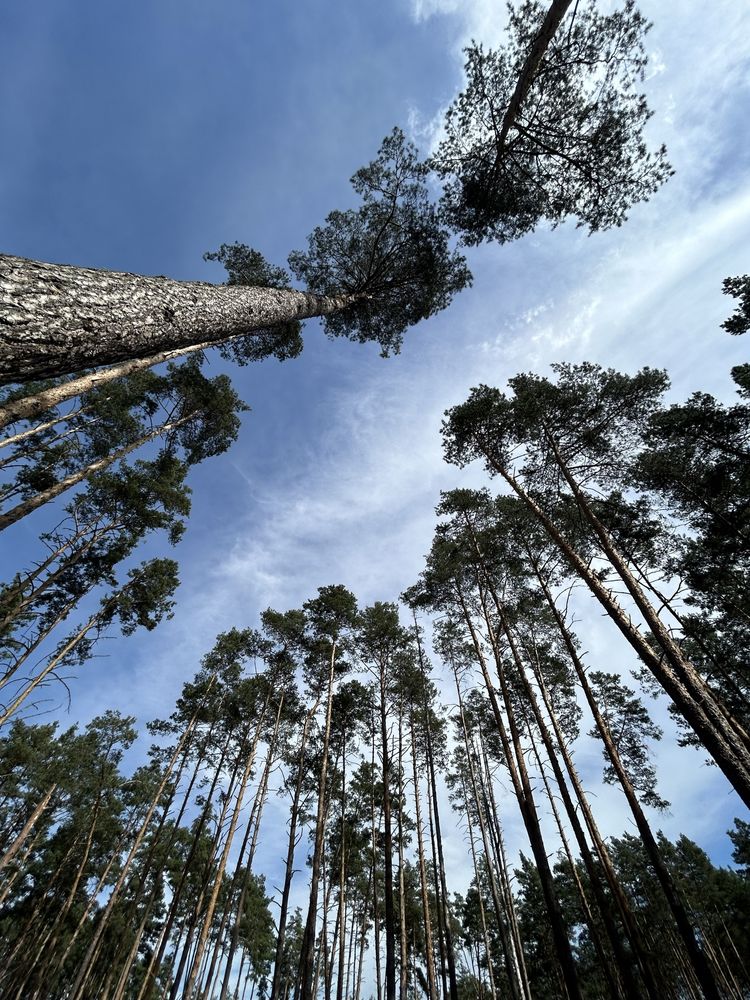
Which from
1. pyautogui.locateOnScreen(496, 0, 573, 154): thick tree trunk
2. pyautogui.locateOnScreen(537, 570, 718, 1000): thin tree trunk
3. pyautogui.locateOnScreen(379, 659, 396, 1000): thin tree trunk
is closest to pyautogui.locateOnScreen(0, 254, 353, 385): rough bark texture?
pyautogui.locateOnScreen(496, 0, 573, 154): thick tree trunk

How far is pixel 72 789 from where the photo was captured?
18312 mm

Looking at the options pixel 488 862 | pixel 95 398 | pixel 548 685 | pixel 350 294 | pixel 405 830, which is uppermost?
pixel 95 398

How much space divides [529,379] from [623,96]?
5842mm

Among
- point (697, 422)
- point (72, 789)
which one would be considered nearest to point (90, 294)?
point (697, 422)

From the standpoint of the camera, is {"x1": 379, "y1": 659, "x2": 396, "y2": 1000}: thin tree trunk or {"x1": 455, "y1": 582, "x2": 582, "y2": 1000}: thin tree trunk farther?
{"x1": 379, "y1": 659, "x2": 396, "y2": 1000}: thin tree trunk

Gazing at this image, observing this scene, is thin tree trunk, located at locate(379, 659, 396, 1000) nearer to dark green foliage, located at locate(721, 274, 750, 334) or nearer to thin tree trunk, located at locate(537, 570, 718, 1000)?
thin tree trunk, located at locate(537, 570, 718, 1000)

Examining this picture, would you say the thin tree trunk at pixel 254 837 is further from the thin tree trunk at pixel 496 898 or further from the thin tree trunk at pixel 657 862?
the thin tree trunk at pixel 657 862

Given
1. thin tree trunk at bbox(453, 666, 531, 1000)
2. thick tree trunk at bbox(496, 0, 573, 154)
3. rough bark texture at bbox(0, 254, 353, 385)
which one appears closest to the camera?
rough bark texture at bbox(0, 254, 353, 385)

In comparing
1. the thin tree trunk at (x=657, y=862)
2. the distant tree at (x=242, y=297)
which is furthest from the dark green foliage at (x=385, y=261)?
the thin tree trunk at (x=657, y=862)

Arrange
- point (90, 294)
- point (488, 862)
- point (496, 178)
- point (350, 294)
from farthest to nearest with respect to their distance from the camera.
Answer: point (488, 862) → point (350, 294) → point (496, 178) → point (90, 294)

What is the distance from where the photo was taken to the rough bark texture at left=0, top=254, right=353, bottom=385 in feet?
5.64

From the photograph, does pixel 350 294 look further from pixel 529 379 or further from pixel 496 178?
pixel 529 379

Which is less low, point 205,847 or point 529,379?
point 529,379

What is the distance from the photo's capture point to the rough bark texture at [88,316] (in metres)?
1.72
